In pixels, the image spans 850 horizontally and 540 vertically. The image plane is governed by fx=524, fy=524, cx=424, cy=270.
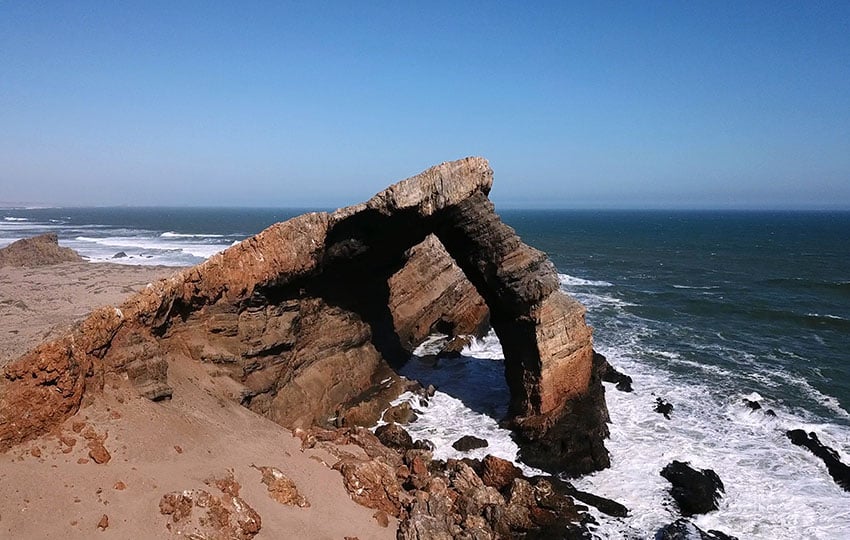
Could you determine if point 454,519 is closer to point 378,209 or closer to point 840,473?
point 378,209

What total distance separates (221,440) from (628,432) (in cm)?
1251

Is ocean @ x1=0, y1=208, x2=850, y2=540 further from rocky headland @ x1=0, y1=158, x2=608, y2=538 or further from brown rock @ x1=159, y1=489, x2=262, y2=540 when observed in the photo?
brown rock @ x1=159, y1=489, x2=262, y2=540

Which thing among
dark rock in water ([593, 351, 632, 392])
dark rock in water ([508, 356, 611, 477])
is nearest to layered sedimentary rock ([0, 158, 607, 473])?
dark rock in water ([508, 356, 611, 477])

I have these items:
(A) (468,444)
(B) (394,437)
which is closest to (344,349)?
(B) (394,437)

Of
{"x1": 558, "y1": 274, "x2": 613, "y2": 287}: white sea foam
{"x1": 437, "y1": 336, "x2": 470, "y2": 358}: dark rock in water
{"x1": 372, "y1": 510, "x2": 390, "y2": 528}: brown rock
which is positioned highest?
{"x1": 558, "y1": 274, "x2": 613, "y2": 287}: white sea foam

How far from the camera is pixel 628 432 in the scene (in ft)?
56.2

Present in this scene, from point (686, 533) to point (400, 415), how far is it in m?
9.03

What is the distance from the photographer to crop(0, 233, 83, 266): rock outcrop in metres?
27.0

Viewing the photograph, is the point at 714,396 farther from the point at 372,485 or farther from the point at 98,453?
the point at 98,453

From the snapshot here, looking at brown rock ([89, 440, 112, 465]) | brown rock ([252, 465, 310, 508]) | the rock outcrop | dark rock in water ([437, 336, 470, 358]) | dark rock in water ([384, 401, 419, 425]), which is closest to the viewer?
brown rock ([89, 440, 112, 465])

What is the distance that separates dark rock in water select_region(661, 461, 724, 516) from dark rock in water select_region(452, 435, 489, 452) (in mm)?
5120

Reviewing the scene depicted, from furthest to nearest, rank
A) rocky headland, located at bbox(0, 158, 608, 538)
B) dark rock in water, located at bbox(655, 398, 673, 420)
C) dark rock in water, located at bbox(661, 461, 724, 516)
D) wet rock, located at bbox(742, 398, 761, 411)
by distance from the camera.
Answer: wet rock, located at bbox(742, 398, 761, 411) < dark rock in water, located at bbox(655, 398, 673, 420) < dark rock in water, located at bbox(661, 461, 724, 516) < rocky headland, located at bbox(0, 158, 608, 538)

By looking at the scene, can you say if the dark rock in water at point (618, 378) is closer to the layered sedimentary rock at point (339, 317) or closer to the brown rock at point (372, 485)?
the layered sedimentary rock at point (339, 317)

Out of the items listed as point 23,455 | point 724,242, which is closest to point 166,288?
point 23,455
